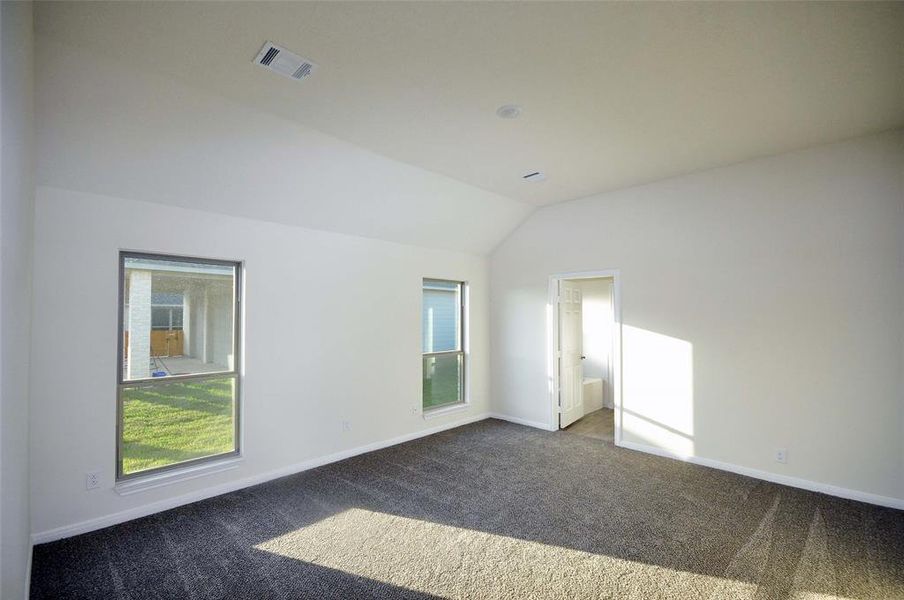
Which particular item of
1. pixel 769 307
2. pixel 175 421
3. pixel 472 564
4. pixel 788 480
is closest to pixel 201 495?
pixel 175 421

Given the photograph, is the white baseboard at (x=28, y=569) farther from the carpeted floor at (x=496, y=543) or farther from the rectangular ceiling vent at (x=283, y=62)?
the rectangular ceiling vent at (x=283, y=62)

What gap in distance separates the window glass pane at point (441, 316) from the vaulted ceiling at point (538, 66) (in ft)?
7.70

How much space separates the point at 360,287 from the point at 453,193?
149 centimetres

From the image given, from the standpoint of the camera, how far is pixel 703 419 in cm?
420

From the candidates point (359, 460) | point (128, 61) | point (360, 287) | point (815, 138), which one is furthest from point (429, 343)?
point (815, 138)

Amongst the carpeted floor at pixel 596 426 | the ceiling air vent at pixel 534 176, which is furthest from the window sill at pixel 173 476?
the carpeted floor at pixel 596 426

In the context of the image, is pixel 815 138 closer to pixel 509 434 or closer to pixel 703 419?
pixel 703 419

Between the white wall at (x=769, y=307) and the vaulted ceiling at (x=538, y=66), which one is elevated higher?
the vaulted ceiling at (x=538, y=66)

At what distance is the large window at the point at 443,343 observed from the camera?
5531 mm

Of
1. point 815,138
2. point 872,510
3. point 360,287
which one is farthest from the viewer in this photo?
point 360,287

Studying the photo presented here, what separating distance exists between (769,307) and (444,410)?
3751 mm

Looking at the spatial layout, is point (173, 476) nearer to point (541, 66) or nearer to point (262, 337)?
point (262, 337)

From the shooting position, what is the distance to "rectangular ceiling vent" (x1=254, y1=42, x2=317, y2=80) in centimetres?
223

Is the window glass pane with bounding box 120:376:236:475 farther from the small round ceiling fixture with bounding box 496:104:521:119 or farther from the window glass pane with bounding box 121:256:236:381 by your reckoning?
the small round ceiling fixture with bounding box 496:104:521:119
